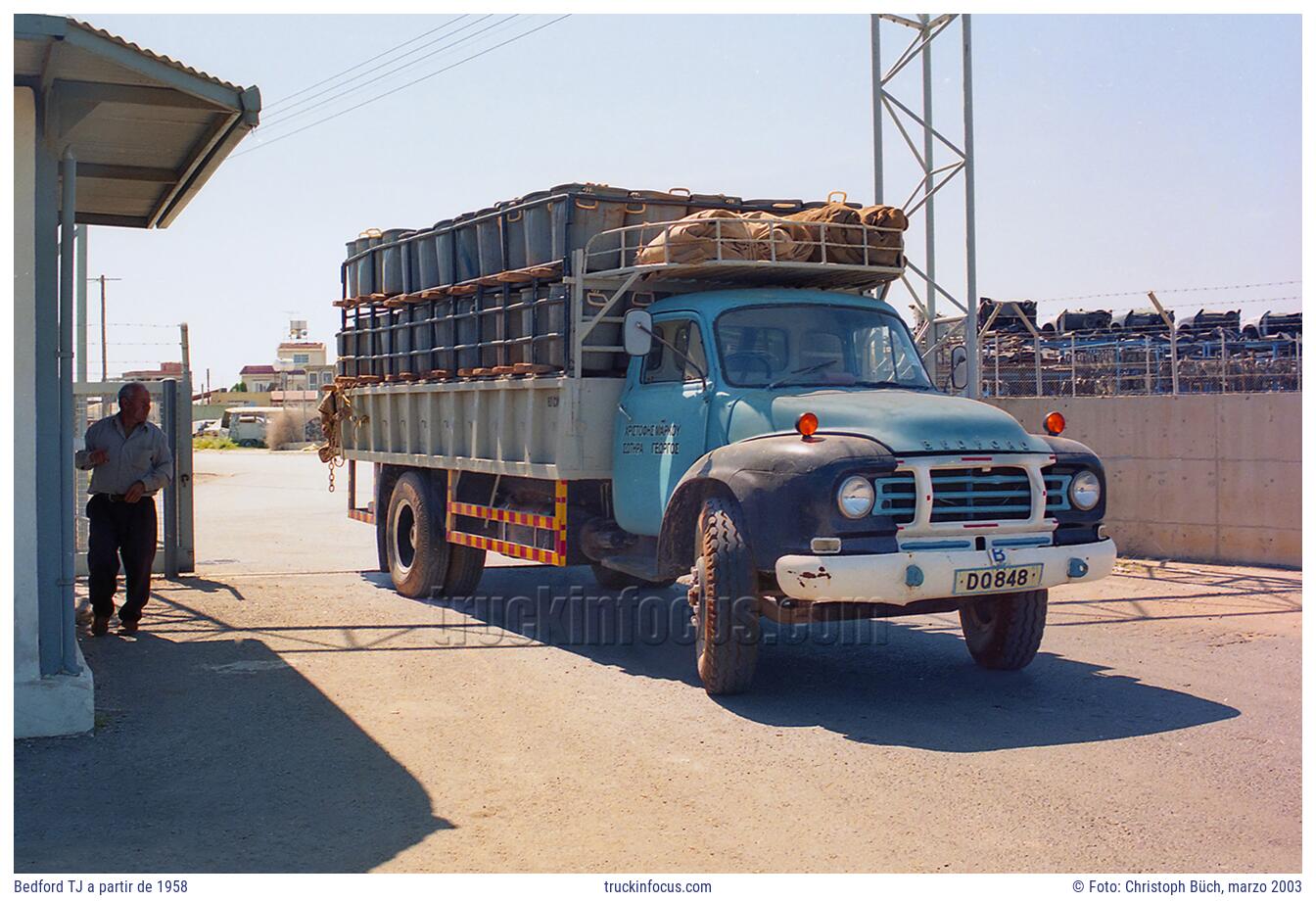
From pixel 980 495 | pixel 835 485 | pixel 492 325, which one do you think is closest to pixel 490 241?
pixel 492 325

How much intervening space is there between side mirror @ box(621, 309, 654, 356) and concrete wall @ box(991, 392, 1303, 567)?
6.94 meters

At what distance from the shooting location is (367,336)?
1334cm

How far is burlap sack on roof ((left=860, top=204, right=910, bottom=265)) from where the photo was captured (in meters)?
9.41

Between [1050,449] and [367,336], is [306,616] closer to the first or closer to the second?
[367,336]

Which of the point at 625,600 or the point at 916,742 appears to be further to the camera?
the point at 625,600

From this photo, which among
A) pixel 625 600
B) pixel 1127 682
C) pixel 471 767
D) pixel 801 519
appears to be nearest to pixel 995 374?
pixel 625 600

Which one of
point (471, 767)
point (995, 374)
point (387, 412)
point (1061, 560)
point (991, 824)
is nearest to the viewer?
point (991, 824)

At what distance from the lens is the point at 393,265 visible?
12578mm

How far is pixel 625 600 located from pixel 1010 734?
5216 mm

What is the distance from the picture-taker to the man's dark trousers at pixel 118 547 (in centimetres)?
935

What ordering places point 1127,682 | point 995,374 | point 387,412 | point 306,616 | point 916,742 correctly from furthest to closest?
point 995,374 → point 387,412 → point 306,616 → point 1127,682 → point 916,742

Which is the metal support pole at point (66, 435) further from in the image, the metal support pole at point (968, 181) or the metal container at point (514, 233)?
the metal support pole at point (968, 181)

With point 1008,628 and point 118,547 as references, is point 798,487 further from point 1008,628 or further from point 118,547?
point 118,547

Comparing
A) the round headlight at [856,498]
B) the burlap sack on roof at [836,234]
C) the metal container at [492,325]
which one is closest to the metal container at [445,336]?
the metal container at [492,325]
